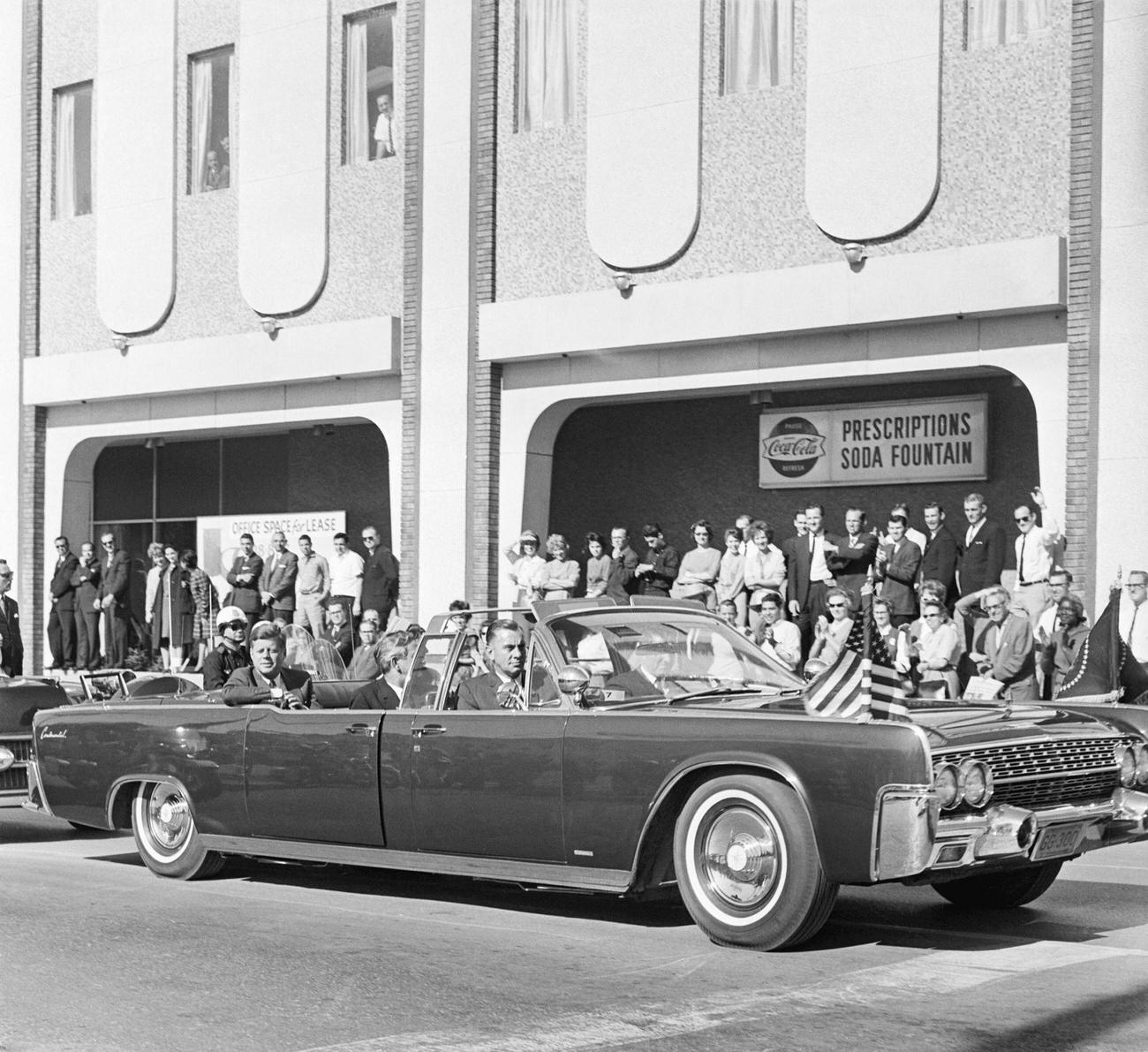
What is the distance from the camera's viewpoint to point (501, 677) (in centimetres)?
842

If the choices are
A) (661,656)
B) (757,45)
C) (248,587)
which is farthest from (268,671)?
(248,587)

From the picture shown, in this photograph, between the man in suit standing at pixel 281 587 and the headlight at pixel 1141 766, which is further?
the man in suit standing at pixel 281 587

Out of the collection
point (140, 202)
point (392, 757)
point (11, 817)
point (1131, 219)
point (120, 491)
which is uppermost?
point (140, 202)

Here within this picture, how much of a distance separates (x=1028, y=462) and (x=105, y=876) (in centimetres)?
1272

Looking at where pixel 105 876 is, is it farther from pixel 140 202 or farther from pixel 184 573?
pixel 140 202

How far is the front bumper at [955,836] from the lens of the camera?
668 cm

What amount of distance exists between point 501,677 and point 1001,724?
237 cm

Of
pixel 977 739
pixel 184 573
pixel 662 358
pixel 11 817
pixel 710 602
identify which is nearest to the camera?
pixel 977 739

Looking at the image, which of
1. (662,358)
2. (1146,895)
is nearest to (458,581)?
(662,358)

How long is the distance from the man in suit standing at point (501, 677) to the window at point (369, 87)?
46.8ft

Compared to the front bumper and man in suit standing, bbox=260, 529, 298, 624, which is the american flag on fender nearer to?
the front bumper

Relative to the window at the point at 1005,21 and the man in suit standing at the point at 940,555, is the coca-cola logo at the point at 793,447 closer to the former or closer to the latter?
the man in suit standing at the point at 940,555

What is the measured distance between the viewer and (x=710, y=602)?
59.0 ft

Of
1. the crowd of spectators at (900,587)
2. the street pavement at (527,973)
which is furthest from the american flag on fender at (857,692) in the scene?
the crowd of spectators at (900,587)
